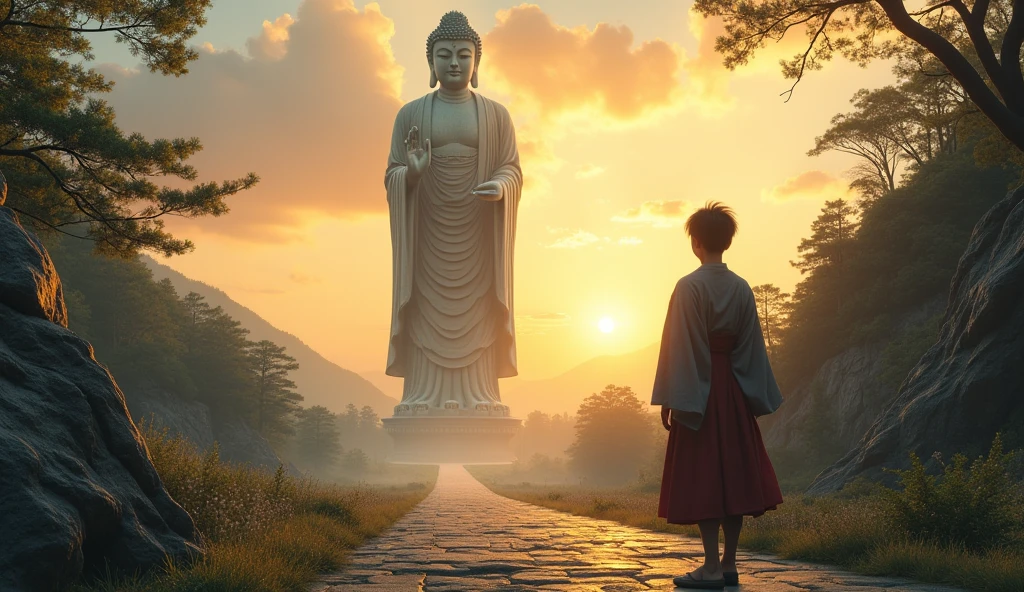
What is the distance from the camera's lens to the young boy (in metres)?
4.66

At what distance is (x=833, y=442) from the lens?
1061 inches

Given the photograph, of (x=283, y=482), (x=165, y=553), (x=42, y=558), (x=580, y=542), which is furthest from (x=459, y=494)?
(x=42, y=558)

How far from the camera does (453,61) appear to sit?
1059 inches

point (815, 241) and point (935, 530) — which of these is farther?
point (815, 241)

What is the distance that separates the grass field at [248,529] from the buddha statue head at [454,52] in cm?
1988

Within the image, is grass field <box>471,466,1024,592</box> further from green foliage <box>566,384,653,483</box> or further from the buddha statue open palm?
green foliage <box>566,384,653,483</box>

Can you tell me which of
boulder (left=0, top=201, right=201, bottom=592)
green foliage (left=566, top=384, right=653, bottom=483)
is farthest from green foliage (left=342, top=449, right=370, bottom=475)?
boulder (left=0, top=201, right=201, bottom=592)

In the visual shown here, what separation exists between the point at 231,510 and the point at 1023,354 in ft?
33.5

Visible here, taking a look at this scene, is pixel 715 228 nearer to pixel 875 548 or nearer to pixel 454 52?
pixel 875 548

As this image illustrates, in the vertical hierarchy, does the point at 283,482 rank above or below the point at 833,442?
below

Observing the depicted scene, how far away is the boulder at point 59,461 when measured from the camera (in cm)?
338

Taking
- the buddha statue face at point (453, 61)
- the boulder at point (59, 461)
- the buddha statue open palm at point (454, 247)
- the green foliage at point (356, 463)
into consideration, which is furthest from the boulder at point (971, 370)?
the green foliage at point (356, 463)

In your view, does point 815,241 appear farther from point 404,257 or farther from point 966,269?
point 966,269

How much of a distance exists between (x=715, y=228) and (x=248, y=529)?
376 centimetres
